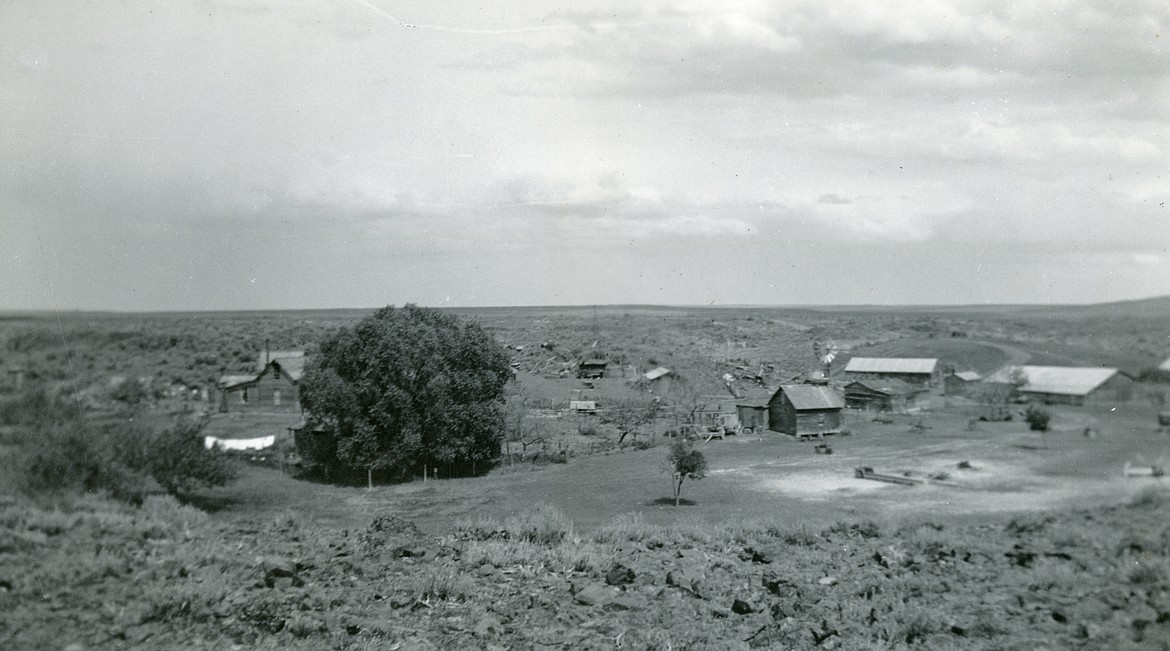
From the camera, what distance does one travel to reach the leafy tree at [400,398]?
39.3 ft

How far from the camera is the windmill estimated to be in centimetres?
1408

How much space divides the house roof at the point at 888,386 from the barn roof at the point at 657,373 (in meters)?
5.53

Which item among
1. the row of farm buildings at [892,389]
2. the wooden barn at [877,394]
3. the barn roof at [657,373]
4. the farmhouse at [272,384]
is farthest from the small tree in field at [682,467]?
the farmhouse at [272,384]

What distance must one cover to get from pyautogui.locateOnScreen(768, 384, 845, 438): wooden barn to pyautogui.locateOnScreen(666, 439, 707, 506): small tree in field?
2495mm

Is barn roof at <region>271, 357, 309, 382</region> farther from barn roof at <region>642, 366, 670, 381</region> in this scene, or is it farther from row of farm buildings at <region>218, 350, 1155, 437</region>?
barn roof at <region>642, 366, 670, 381</region>

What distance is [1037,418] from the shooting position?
821cm

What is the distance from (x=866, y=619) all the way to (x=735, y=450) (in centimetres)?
680

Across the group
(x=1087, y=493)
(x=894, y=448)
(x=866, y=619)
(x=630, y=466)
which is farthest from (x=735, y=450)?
(x=866, y=619)

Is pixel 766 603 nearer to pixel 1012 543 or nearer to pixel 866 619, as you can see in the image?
pixel 866 619

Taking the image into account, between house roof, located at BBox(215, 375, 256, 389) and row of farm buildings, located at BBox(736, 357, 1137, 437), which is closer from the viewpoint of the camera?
row of farm buildings, located at BBox(736, 357, 1137, 437)

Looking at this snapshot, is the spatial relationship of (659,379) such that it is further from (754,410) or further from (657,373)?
(754,410)

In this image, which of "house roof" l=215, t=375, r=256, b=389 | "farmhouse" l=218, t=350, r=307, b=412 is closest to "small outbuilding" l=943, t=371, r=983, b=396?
"farmhouse" l=218, t=350, r=307, b=412

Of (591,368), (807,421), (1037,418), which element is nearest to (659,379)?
(591,368)

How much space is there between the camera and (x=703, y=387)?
1644cm
